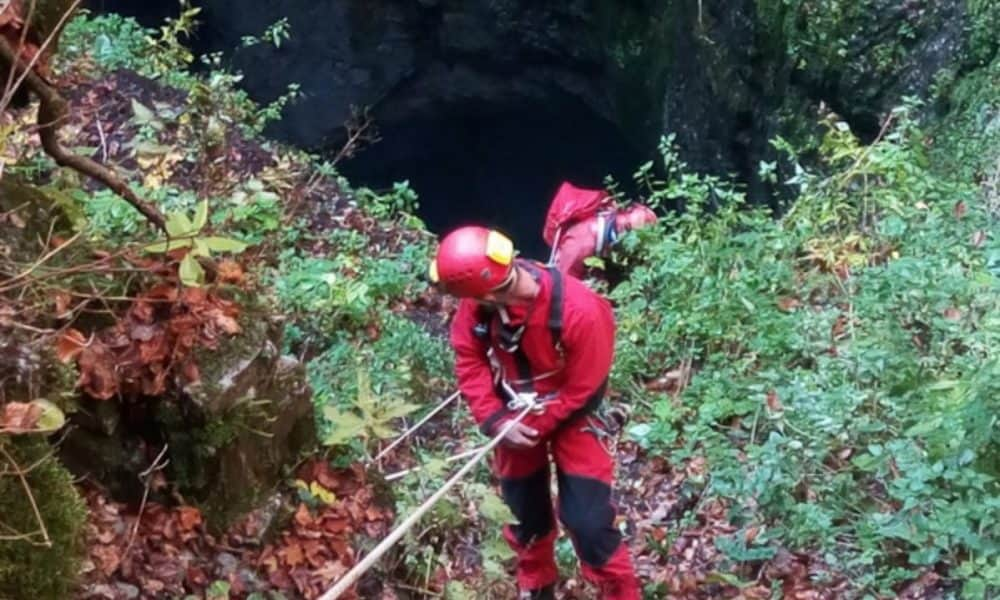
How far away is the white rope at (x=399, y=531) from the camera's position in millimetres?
2178

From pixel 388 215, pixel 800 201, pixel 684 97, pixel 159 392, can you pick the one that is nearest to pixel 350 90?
pixel 684 97

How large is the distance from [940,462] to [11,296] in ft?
10.1

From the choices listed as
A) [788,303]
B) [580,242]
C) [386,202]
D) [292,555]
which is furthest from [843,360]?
[386,202]

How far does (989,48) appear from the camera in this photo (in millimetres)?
7598

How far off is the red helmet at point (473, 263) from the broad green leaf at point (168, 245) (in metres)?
0.80

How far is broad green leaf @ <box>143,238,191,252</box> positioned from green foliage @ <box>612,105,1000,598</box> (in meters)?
2.55

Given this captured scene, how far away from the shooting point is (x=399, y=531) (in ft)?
8.73

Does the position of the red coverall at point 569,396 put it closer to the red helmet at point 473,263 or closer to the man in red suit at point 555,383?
the man in red suit at point 555,383

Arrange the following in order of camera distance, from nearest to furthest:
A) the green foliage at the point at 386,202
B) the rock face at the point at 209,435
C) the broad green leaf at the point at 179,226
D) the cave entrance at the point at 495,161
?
the broad green leaf at the point at 179,226
the rock face at the point at 209,435
the green foliage at the point at 386,202
the cave entrance at the point at 495,161

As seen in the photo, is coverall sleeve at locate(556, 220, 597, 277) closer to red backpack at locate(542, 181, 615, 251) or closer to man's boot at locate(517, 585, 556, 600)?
red backpack at locate(542, 181, 615, 251)

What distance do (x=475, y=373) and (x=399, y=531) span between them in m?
1.13

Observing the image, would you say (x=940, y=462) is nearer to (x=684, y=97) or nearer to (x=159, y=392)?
(x=159, y=392)

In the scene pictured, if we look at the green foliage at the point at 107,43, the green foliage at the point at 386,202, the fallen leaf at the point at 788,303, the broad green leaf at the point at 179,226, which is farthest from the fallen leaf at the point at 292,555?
the green foliage at the point at 107,43

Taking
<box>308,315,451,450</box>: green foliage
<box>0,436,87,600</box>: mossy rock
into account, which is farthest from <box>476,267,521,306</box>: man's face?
<box>0,436,87,600</box>: mossy rock
